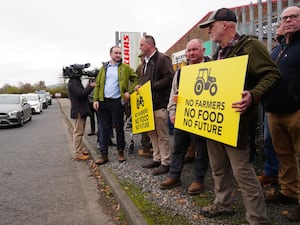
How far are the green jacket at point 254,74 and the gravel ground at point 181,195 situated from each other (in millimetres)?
1005

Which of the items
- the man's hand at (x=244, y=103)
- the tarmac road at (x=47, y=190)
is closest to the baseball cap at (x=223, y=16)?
the man's hand at (x=244, y=103)

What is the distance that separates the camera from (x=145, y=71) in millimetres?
4848

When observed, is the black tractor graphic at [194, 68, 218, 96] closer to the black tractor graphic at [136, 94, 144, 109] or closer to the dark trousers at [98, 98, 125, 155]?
the black tractor graphic at [136, 94, 144, 109]

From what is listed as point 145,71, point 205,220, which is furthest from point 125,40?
point 205,220

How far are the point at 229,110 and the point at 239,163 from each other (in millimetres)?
501

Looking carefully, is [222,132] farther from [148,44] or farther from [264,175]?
[148,44]

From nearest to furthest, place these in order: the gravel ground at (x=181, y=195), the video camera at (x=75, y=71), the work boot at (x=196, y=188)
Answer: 1. the gravel ground at (x=181, y=195)
2. the work boot at (x=196, y=188)
3. the video camera at (x=75, y=71)

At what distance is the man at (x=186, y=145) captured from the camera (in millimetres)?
3727

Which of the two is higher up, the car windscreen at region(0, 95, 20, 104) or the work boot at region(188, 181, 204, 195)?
the car windscreen at region(0, 95, 20, 104)

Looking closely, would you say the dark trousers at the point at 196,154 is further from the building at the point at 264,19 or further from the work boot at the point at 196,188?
the building at the point at 264,19

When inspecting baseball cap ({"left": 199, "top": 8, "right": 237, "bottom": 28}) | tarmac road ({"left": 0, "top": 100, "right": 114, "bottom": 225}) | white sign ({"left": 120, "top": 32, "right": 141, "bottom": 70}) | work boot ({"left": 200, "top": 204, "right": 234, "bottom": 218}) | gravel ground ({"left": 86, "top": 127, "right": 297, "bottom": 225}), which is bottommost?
tarmac road ({"left": 0, "top": 100, "right": 114, "bottom": 225})

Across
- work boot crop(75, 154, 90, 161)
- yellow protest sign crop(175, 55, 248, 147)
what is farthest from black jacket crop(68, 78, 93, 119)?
yellow protest sign crop(175, 55, 248, 147)

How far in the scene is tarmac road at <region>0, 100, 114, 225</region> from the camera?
3684 mm

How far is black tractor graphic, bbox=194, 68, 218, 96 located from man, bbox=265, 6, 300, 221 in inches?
28.2
